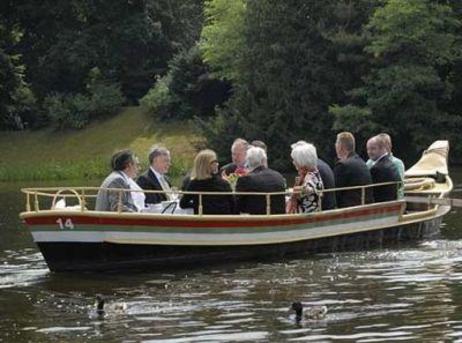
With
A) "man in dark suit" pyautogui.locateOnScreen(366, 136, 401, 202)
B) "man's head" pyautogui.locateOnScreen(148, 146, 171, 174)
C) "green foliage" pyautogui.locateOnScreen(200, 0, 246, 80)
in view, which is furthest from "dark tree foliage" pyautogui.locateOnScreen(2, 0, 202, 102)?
"man's head" pyautogui.locateOnScreen(148, 146, 171, 174)

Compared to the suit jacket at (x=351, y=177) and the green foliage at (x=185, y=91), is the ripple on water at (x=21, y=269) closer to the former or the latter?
the suit jacket at (x=351, y=177)

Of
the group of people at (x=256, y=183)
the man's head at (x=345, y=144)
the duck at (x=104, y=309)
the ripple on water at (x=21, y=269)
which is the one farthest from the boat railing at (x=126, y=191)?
the duck at (x=104, y=309)

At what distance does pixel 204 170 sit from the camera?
17.1m

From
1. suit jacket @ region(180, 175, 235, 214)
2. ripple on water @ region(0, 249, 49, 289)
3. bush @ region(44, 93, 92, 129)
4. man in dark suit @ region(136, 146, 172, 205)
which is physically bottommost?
ripple on water @ region(0, 249, 49, 289)

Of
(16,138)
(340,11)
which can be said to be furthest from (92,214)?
(16,138)

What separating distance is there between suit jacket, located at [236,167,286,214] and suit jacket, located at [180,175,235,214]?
11.5 inches

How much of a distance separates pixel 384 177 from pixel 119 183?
5439 mm

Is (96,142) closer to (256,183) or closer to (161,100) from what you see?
(161,100)

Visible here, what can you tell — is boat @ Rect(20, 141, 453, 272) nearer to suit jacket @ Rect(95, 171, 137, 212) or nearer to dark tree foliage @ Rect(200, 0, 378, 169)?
suit jacket @ Rect(95, 171, 137, 212)

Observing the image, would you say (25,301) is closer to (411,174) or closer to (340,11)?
(411,174)

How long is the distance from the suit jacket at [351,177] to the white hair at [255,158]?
173 centimetres

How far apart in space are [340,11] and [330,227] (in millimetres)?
30557

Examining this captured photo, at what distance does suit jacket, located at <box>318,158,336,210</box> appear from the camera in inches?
739

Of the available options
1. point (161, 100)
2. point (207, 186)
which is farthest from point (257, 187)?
point (161, 100)
